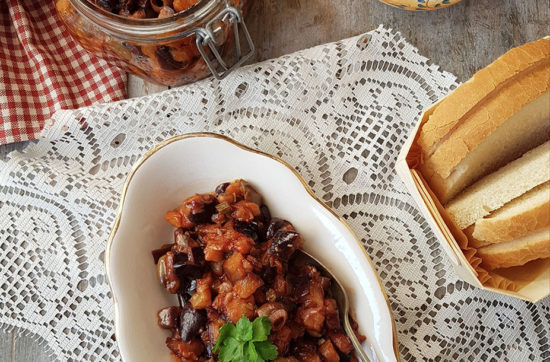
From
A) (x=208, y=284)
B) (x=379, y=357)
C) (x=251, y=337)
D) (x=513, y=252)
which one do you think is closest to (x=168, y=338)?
(x=208, y=284)

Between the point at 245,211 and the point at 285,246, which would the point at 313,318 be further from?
the point at 245,211

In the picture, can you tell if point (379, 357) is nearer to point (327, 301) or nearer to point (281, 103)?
point (327, 301)

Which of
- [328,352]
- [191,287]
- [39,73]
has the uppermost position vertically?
[39,73]

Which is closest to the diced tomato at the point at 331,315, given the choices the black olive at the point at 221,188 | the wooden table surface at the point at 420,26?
the black olive at the point at 221,188

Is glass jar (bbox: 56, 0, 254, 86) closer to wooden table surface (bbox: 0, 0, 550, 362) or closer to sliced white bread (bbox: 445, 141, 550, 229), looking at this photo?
wooden table surface (bbox: 0, 0, 550, 362)

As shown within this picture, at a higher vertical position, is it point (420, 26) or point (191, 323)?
point (420, 26)

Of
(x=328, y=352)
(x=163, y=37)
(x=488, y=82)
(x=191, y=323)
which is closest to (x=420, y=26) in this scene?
(x=488, y=82)
